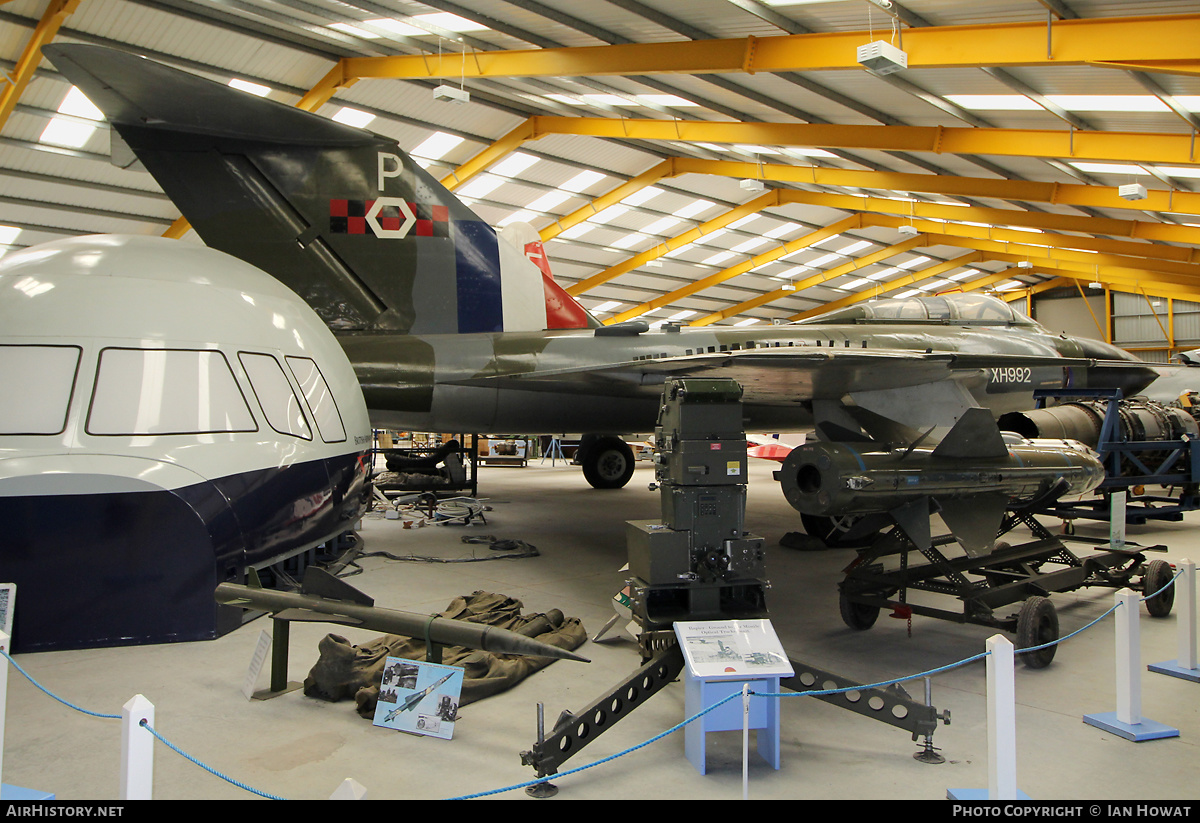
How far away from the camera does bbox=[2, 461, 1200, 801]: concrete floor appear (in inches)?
134

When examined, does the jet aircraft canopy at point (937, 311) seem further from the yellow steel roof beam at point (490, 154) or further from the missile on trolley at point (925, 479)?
the yellow steel roof beam at point (490, 154)

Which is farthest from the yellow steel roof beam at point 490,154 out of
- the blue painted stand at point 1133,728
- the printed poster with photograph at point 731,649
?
the blue painted stand at point 1133,728

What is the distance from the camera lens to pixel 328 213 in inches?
361

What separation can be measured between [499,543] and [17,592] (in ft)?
17.6

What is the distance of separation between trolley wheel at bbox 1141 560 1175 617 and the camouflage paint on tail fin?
7.16 meters

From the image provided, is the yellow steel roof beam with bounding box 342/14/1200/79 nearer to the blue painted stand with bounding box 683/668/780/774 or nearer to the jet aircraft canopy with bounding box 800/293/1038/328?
the jet aircraft canopy with bounding box 800/293/1038/328

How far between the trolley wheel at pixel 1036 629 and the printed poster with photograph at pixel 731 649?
234 centimetres

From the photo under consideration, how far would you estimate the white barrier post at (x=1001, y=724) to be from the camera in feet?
9.96

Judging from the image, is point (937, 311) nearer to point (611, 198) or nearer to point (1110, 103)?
point (1110, 103)

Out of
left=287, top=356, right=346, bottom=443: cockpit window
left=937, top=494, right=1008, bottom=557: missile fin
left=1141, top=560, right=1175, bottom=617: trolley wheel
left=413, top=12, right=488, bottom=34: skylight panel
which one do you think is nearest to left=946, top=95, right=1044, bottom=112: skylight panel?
left=413, top=12, right=488, bottom=34: skylight panel

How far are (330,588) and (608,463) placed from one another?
12851 millimetres

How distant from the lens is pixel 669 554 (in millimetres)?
4285

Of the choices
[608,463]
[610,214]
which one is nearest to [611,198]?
[610,214]

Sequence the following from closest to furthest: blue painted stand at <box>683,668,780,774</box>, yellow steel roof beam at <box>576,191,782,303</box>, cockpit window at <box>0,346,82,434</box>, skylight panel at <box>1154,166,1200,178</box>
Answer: blue painted stand at <box>683,668,780,774</box>
cockpit window at <box>0,346,82,434</box>
skylight panel at <box>1154,166,1200,178</box>
yellow steel roof beam at <box>576,191,782,303</box>
